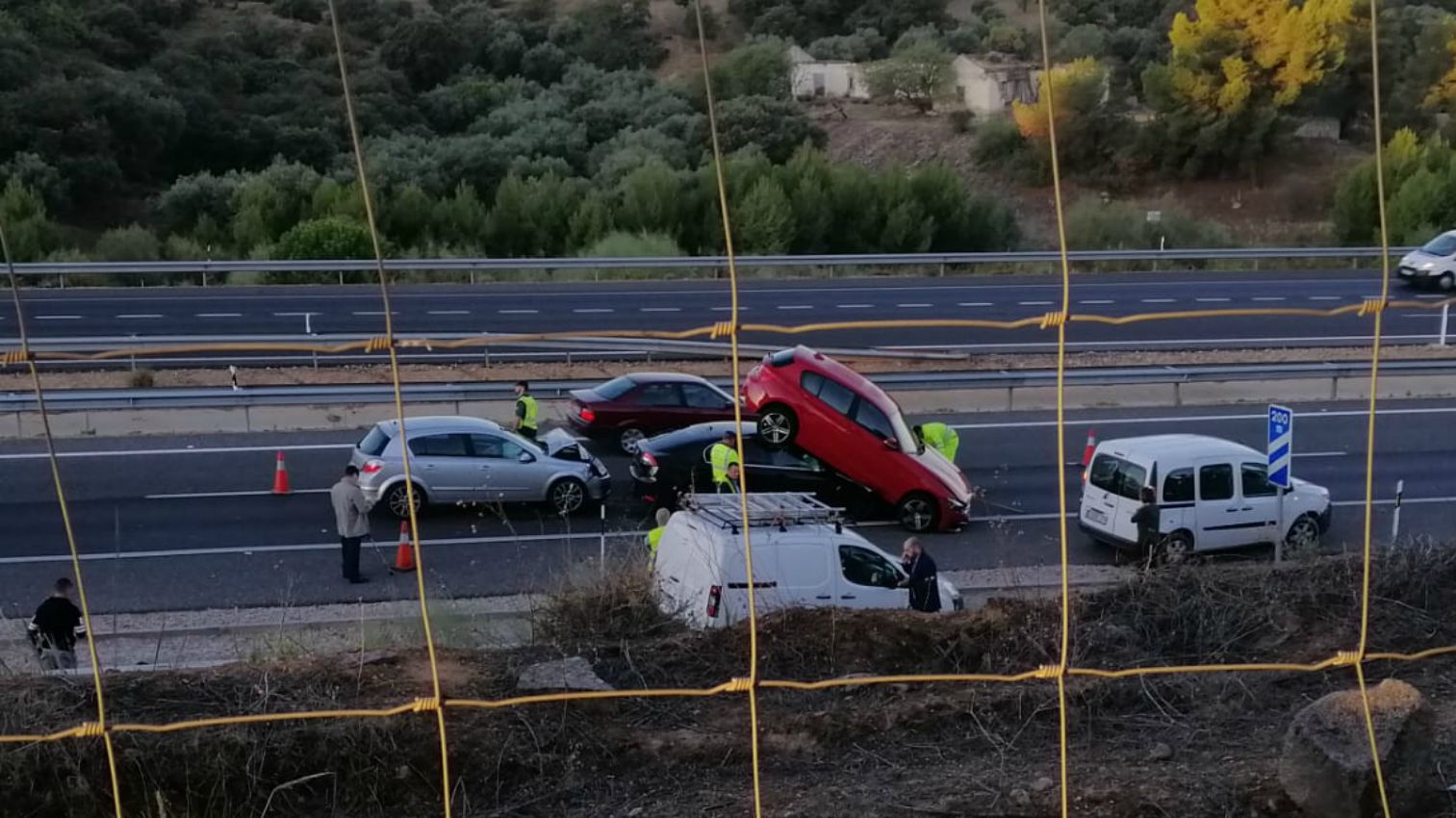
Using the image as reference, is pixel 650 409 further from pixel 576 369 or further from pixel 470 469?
pixel 576 369

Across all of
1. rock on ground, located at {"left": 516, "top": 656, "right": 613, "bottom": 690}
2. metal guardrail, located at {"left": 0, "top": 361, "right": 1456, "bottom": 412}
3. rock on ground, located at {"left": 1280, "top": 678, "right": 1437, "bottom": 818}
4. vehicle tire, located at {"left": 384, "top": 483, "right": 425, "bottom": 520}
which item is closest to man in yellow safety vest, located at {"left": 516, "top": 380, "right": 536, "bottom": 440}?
vehicle tire, located at {"left": 384, "top": 483, "right": 425, "bottom": 520}

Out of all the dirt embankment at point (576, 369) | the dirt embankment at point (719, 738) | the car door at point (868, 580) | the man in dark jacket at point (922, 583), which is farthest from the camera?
the dirt embankment at point (576, 369)

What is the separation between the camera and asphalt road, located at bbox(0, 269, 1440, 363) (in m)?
28.7

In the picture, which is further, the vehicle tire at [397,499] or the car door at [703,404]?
the car door at [703,404]

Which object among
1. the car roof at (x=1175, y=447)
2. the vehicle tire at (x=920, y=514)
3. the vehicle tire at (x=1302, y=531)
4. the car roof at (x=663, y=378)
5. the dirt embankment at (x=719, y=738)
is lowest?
the vehicle tire at (x=1302, y=531)

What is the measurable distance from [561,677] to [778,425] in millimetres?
11799

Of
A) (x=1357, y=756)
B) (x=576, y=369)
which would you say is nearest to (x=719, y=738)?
(x=1357, y=756)

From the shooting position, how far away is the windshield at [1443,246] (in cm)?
3391

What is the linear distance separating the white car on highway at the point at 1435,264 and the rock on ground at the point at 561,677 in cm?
3197

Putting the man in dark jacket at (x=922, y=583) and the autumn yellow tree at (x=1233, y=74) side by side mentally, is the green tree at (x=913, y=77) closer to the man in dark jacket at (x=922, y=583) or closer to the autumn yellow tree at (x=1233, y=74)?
the autumn yellow tree at (x=1233, y=74)

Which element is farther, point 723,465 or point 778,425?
point 778,425

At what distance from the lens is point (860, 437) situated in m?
17.3

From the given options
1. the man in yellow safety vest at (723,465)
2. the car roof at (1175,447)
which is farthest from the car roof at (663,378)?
the car roof at (1175,447)

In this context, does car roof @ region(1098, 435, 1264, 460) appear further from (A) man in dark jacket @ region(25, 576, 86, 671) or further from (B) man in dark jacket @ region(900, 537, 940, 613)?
(A) man in dark jacket @ region(25, 576, 86, 671)
